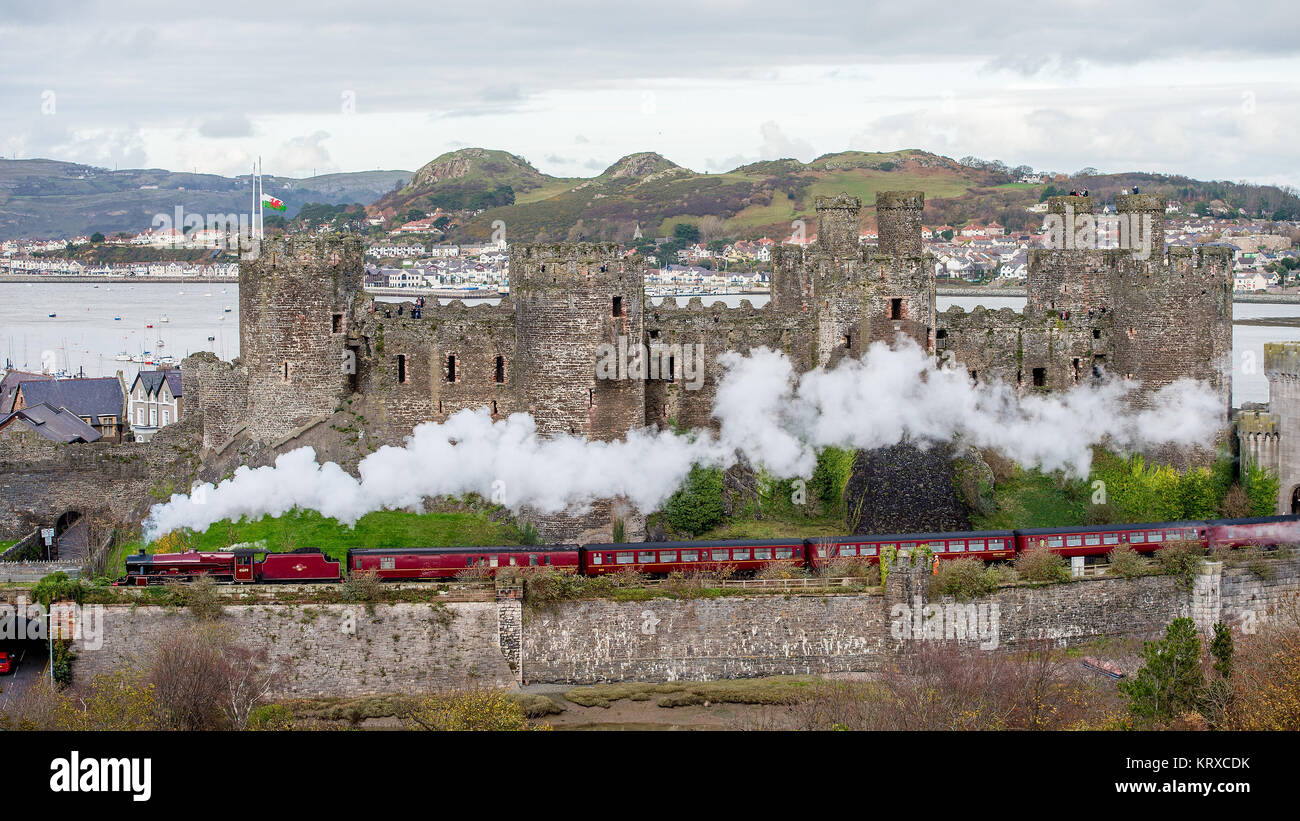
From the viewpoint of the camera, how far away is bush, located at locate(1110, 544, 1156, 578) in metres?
44.2

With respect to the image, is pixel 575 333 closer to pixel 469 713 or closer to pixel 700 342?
pixel 700 342

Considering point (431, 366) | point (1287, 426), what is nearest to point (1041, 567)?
point (1287, 426)

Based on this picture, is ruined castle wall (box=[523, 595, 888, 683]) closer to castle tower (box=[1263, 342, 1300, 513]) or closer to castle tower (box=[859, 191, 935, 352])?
castle tower (box=[859, 191, 935, 352])

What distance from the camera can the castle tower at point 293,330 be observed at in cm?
4788

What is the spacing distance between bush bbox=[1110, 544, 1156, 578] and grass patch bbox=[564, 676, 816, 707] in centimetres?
926

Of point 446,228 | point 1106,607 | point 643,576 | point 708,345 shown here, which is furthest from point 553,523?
point 446,228

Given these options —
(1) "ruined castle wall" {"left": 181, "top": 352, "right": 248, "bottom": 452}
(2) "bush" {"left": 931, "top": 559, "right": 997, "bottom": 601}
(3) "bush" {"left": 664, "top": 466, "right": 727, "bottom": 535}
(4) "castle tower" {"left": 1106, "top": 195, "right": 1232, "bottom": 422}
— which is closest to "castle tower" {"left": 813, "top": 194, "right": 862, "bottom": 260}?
→ (4) "castle tower" {"left": 1106, "top": 195, "right": 1232, "bottom": 422}

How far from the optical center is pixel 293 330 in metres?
48.0

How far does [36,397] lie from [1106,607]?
155 ft

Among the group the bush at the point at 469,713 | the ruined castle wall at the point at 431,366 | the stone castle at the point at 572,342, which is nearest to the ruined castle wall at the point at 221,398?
the stone castle at the point at 572,342

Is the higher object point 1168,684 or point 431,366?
point 431,366

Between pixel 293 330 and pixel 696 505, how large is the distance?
12.5 meters

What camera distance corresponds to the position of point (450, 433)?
→ 4806 centimetres

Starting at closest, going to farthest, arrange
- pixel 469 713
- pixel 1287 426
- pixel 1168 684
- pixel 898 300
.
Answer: pixel 469 713 → pixel 1168 684 → pixel 1287 426 → pixel 898 300
